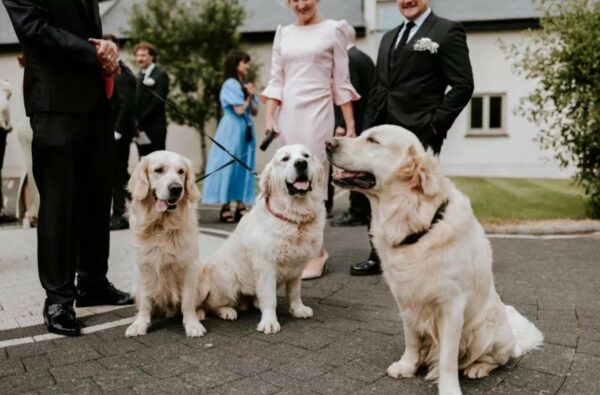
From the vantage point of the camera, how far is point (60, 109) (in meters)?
3.84

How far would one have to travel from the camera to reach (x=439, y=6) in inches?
745

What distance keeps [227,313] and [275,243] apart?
638mm

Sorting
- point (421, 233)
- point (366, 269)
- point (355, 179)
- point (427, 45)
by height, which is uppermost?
point (427, 45)

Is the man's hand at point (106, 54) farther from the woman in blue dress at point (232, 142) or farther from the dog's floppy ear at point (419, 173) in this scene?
the woman in blue dress at point (232, 142)

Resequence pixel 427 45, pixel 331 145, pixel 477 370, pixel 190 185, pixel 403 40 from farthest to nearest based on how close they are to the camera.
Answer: pixel 403 40 < pixel 427 45 < pixel 190 185 < pixel 331 145 < pixel 477 370

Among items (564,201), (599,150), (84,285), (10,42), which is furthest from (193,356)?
(10,42)

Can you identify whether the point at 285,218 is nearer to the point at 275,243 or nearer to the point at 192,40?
the point at 275,243

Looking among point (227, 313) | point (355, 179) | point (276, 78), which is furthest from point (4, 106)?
point (355, 179)

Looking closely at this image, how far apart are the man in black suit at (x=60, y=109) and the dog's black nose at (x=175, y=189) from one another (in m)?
0.67

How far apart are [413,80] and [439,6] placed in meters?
15.5

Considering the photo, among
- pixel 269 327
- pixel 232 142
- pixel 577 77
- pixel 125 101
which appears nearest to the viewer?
pixel 269 327


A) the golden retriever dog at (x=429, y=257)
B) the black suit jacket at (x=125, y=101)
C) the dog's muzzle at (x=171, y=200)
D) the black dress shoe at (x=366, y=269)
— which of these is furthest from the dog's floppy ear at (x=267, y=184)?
the black suit jacket at (x=125, y=101)

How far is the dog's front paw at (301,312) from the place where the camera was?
→ 4.28 metres

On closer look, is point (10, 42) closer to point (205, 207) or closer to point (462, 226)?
point (205, 207)
